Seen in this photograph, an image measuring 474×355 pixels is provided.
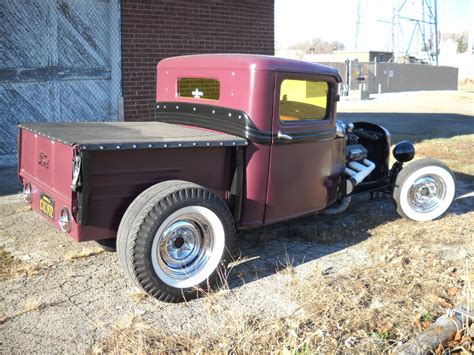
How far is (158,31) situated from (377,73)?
2629 cm

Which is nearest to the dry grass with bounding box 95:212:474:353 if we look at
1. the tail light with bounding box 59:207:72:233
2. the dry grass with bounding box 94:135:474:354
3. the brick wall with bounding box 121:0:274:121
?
the dry grass with bounding box 94:135:474:354

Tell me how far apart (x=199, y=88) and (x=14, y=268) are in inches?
85.6

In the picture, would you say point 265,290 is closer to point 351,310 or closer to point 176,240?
point 351,310

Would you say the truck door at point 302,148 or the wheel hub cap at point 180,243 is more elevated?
the truck door at point 302,148

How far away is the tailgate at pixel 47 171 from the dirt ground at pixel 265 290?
60cm

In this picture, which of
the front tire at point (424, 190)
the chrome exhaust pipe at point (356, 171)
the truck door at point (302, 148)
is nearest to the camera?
the truck door at point (302, 148)

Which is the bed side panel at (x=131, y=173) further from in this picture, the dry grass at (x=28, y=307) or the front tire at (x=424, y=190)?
the front tire at (x=424, y=190)

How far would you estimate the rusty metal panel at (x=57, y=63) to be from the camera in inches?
314

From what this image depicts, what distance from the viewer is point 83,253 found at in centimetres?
480

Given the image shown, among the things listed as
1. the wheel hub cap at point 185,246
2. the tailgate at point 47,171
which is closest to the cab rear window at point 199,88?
the wheel hub cap at point 185,246

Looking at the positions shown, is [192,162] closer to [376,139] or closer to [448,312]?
[448,312]

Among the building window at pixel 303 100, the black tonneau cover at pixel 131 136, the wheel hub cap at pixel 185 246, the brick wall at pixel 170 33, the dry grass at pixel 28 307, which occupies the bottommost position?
the dry grass at pixel 28 307

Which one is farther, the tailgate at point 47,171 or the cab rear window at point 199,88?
the cab rear window at point 199,88

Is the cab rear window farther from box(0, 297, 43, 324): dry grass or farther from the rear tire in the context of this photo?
box(0, 297, 43, 324): dry grass
